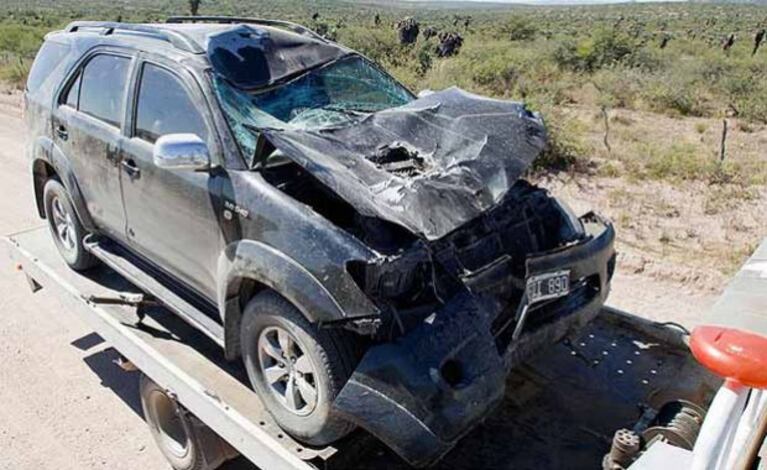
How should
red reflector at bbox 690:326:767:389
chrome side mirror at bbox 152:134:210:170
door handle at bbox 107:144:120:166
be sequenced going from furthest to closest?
1. door handle at bbox 107:144:120:166
2. chrome side mirror at bbox 152:134:210:170
3. red reflector at bbox 690:326:767:389

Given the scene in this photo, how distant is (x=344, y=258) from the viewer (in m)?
2.97

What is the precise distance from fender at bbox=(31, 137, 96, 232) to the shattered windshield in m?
1.77

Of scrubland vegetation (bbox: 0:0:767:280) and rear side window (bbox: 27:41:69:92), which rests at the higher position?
rear side window (bbox: 27:41:69:92)

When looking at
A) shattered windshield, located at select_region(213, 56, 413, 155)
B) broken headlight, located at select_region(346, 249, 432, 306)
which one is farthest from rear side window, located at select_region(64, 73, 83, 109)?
broken headlight, located at select_region(346, 249, 432, 306)

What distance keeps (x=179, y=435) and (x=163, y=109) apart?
199 centimetres

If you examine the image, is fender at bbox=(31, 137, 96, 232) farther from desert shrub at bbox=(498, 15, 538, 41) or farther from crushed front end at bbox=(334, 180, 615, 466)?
desert shrub at bbox=(498, 15, 538, 41)

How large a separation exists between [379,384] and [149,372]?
1.71m

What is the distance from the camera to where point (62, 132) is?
4.91 meters

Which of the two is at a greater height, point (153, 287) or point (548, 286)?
point (548, 286)

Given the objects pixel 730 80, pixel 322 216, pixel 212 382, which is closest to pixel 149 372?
pixel 212 382

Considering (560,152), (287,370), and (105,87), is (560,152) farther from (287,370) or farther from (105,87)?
(287,370)

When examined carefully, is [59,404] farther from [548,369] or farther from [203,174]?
[548,369]

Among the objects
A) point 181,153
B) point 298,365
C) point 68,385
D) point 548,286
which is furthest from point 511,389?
point 68,385

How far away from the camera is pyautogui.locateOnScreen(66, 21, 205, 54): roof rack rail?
4.07m
